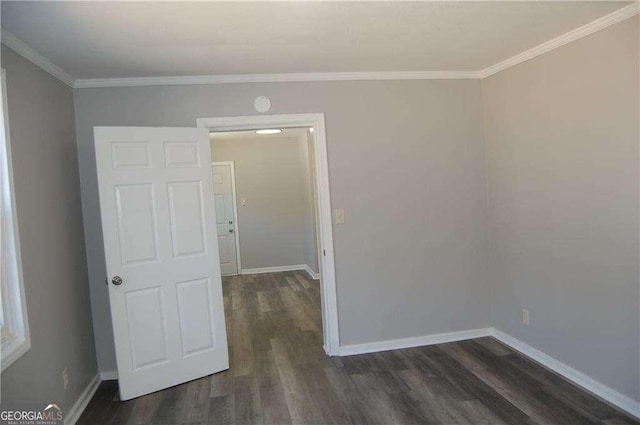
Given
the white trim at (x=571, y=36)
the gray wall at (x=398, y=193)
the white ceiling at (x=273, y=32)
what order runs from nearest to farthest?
the white ceiling at (x=273, y=32), the white trim at (x=571, y=36), the gray wall at (x=398, y=193)

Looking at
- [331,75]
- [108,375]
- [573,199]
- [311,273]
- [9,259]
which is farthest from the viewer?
[311,273]

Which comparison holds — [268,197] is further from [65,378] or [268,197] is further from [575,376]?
[575,376]

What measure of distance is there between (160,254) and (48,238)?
2.42ft

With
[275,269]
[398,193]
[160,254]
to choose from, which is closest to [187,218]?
[160,254]

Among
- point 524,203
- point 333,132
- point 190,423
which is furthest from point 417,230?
point 190,423

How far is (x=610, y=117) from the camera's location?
2.53 metres

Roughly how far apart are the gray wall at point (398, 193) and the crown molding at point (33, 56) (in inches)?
29.6

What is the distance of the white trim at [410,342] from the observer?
3.61m

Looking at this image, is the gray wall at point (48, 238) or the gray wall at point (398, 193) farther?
the gray wall at point (398, 193)

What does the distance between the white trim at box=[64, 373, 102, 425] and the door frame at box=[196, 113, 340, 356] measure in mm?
1820

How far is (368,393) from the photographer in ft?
9.61

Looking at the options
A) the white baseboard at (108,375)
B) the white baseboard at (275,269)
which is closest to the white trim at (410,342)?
the white baseboard at (108,375)

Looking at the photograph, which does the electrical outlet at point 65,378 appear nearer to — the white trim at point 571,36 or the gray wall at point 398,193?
the gray wall at point 398,193

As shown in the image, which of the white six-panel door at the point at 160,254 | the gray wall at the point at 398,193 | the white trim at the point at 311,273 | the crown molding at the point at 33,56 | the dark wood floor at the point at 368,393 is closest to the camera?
the crown molding at the point at 33,56
